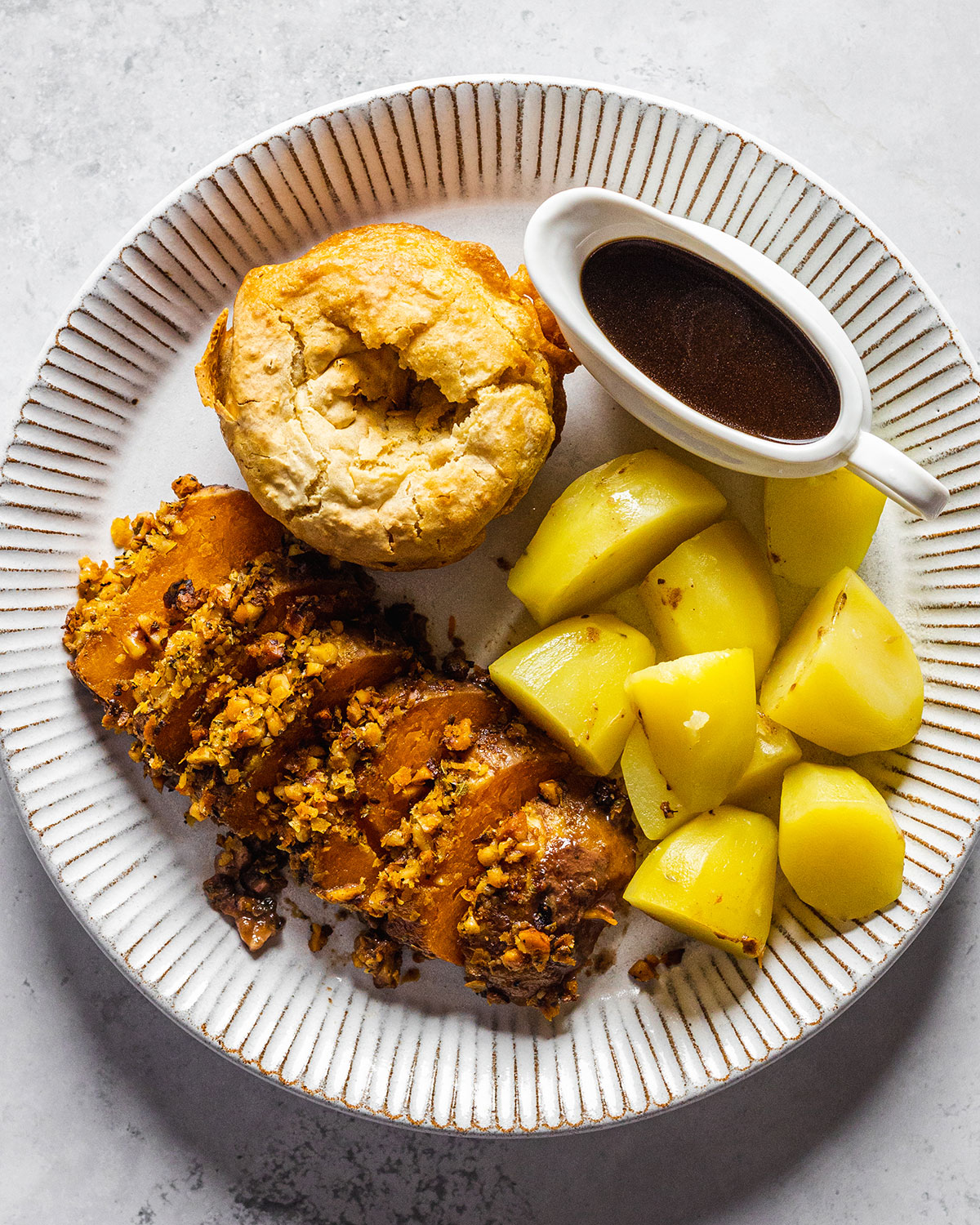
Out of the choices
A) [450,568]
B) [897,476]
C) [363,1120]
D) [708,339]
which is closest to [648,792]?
[450,568]

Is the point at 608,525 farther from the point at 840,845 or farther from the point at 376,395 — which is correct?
the point at 840,845

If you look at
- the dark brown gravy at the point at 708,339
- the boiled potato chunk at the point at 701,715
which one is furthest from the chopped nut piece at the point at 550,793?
the dark brown gravy at the point at 708,339

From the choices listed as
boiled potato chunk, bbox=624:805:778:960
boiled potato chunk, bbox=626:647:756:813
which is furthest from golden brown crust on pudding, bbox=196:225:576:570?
boiled potato chunk, bbox=624:805:778:960

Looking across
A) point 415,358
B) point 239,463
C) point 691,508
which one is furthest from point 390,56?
point 691,508

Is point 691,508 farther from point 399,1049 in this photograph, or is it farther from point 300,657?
point 399,1049

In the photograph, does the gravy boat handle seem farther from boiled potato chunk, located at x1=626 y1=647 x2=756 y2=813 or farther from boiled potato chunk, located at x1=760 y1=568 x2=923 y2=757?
boiled potato chunk, located at x1=626 y1=647 x2=756 y2=813
